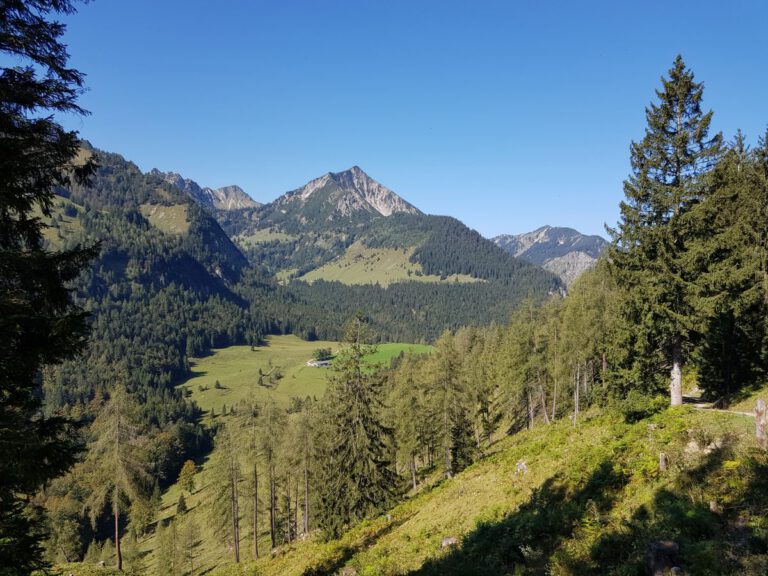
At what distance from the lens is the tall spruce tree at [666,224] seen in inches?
830

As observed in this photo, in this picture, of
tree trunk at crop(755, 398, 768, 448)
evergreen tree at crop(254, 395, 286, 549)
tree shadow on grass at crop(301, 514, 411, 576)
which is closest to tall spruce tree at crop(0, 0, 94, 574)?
tree shadow on grass at crop(301, 514, 411, 576)

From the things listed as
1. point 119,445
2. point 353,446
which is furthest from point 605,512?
point 119,445

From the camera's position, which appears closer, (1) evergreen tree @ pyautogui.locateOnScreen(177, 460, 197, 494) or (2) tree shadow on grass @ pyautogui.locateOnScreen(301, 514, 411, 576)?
(2) tree shadow on grass @ pyautogui.locateOnScreen(301, 514, 411, 576)

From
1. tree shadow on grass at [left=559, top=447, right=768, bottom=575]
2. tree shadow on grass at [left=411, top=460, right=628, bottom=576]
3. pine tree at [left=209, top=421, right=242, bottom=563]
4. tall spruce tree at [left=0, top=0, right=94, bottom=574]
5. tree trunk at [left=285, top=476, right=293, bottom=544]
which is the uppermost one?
tall spruce tree at [left=0, top=0, right=94, bottom=574]

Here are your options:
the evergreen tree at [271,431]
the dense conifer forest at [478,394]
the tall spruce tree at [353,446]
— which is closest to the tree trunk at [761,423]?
the dense conifer forest at [478,394]

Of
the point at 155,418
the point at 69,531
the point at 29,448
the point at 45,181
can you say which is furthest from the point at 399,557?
the point at 155,418

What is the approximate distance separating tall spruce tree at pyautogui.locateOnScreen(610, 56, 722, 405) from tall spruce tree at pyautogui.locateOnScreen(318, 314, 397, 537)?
57.5 ft

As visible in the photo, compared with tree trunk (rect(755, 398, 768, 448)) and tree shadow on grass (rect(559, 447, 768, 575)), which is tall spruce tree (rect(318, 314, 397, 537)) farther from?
tree trunk (rect(755, 398, 768, 448))

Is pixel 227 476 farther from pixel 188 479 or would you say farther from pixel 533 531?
pixel 188 479

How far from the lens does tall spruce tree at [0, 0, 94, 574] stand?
25.8 feet

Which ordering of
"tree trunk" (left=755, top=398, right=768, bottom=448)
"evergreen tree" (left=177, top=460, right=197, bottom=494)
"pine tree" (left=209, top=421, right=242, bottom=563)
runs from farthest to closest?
"evergreen tree" (left=177, top=460, right=197, bottom=494)
"pine tree" (left=209, top=421, right=242, bottom=563)
"tree trunk" (left=755, top=398, right=768, bottom=448)

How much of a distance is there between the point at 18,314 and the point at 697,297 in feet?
81.8

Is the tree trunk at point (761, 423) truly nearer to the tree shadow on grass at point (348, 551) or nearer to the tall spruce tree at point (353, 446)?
the tree shadow on grass at point (348, 551)

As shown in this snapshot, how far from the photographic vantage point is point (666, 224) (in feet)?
72.1
